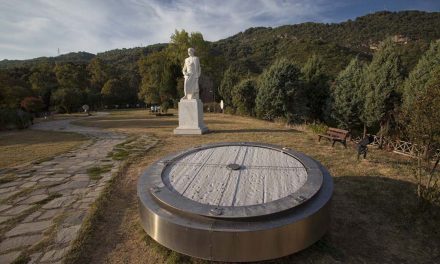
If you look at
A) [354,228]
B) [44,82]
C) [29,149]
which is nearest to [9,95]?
[29,149]

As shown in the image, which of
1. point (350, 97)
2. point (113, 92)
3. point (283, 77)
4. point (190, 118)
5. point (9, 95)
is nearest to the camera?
point (190, 118)

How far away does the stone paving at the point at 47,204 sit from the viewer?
11.6 ft

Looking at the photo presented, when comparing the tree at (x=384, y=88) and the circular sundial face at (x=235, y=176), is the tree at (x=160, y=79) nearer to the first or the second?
the tree at (x=384, y=88)

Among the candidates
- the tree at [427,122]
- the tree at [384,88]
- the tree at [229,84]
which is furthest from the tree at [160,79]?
the tree at [427,122]

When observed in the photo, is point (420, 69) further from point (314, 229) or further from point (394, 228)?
point (314, 229)

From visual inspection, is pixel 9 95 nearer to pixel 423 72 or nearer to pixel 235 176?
pixel 235 176

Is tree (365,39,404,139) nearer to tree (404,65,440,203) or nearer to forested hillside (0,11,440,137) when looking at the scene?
forested hillside (0,11,440,137)

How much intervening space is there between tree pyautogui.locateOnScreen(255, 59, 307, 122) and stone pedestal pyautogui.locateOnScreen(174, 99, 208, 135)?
1033 centimetres

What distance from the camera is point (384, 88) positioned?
49.3 ft

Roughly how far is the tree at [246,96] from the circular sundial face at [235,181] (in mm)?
19769

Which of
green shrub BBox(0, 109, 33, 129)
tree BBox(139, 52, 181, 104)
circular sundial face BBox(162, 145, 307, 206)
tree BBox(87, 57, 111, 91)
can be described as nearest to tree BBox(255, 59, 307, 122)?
tree BBox(139, 52, 181, 104)

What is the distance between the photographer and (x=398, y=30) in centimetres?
5112

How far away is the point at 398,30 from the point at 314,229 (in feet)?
204

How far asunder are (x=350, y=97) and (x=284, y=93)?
4.82 metres
